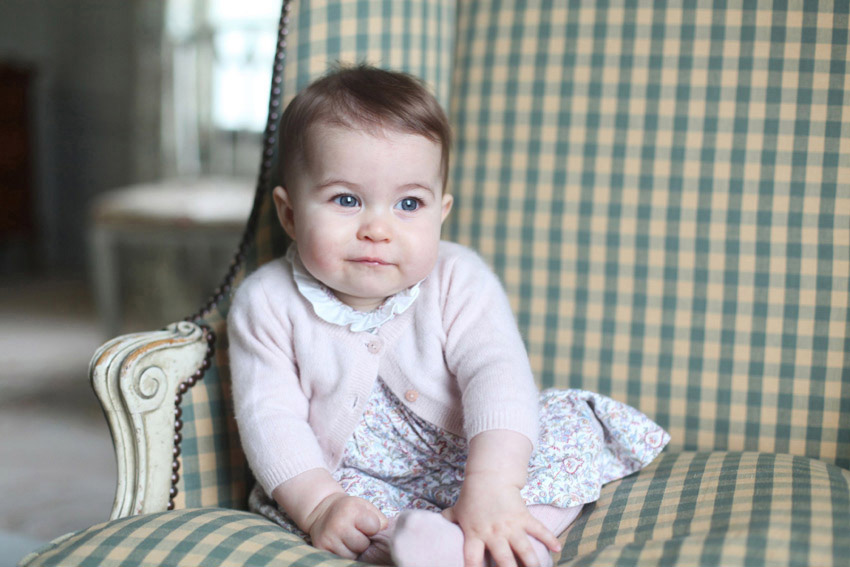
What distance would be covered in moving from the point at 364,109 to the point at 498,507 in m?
0.47

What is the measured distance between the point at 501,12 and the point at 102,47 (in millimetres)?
3919

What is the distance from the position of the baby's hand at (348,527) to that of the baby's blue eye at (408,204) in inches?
13.6

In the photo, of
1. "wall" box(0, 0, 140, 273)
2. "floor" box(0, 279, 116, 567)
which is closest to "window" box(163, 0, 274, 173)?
"wall" box(0, 0, 140, 273)

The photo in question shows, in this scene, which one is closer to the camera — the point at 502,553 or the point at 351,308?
the point at 502,553

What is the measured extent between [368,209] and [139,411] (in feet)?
1.21

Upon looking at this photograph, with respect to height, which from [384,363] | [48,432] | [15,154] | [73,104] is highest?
[73,104]

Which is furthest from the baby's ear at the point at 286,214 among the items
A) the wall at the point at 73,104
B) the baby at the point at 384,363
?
the wall at the point at 73,104

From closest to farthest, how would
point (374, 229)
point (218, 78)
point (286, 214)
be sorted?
point (374, 229), point (286, 214), point (218, 78)

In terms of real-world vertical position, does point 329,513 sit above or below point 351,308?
below

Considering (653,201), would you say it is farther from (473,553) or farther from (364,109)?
(473,553)

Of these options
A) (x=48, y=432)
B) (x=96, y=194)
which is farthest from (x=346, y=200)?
(x=96, y=194)

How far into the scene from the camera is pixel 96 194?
15.6ft

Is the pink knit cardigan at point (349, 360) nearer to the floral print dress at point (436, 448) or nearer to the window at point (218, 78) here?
the floral print dress at point (436, 448)

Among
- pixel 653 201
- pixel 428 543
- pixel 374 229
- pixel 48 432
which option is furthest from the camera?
pixel 48 432
